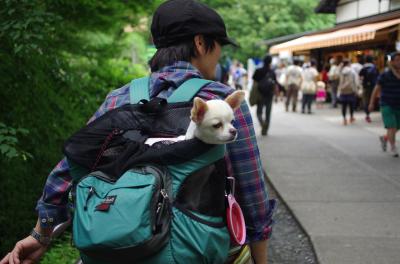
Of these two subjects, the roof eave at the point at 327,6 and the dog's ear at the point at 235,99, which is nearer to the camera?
the dog's ear at the point at 235,99

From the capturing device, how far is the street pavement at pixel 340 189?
4.89 m

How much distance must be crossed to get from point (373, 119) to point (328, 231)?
1216 cm

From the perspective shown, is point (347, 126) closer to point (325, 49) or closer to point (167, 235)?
point (325, 49)

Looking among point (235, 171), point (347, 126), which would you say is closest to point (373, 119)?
point (347, 126)

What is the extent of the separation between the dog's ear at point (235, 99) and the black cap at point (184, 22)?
318mm

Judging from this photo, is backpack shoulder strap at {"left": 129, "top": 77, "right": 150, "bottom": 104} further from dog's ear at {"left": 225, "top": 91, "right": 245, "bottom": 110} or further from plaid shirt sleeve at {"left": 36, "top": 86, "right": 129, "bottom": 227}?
dog's ear at {"left": 225, "top": 91, "right": 245, "bottom": 110}

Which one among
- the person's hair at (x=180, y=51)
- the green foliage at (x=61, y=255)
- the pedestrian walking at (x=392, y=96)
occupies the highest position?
the person's hair at (x=180, y=51)

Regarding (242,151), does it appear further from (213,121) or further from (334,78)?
(334,78)

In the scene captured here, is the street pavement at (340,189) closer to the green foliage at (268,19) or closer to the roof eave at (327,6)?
the roof eave at (327,6)

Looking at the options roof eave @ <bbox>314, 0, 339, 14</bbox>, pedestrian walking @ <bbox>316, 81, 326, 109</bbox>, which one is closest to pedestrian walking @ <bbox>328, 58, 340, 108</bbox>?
pedestrian walking @ <bbox>316, 81, 326, 109</bbox>

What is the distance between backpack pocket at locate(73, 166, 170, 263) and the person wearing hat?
0.37 metres

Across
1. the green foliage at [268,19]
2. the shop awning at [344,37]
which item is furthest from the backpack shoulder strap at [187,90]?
the green foliage at [268,19]

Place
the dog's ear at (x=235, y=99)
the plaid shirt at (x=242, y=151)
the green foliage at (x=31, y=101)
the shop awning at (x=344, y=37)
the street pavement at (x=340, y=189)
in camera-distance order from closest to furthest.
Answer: the dog's ear at (x=235, y=99) → the plaid shirt at (x=242, y=151) → the green foliage at (x=31, y=101) → the street pavement at (x=340, y=189) → the shop awning at (x=344, y=37)

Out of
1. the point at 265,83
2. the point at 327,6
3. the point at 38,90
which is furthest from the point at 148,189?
the point at 327,6
